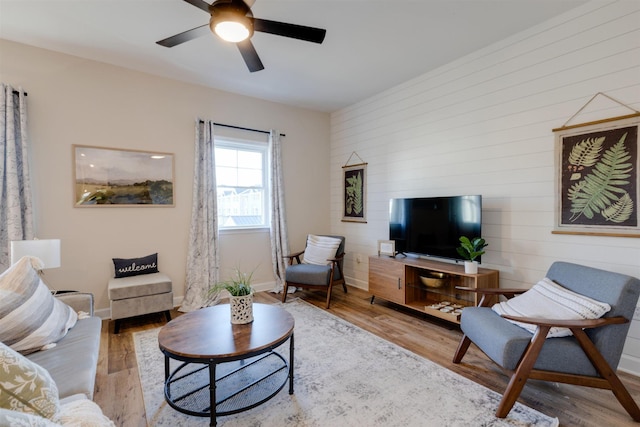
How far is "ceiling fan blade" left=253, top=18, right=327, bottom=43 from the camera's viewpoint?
205 cm

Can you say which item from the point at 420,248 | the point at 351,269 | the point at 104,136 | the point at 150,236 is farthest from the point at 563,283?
the point at 104,136

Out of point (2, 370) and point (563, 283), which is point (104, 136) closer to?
point (2, 370)

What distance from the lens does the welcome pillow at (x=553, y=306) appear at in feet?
6.09

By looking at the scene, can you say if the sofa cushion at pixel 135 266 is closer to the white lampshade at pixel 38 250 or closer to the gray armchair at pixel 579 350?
the white lampshade at pixel 38 250

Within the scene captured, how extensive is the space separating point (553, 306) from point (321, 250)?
9.13 feet

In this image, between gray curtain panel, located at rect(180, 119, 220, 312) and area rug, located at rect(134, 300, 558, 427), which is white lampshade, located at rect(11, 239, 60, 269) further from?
gray curtain panel, located at rect(180, 119, 220, 312)

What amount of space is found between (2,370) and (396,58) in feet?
12.4

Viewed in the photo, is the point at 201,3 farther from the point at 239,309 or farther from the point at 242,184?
the point at 242,184

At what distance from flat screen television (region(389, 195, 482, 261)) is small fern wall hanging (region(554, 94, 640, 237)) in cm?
70

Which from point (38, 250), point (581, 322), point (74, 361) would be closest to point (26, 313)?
point (74, 361)

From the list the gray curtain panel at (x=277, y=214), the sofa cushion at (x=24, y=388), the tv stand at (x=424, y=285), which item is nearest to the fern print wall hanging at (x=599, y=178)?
the tv stand at (x=424, y=285)

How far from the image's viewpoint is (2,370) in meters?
0.99

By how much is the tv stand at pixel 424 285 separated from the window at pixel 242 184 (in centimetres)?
202

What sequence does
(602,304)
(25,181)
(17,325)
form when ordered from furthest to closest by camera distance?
(25,181)
(602,304)
(17,325)
